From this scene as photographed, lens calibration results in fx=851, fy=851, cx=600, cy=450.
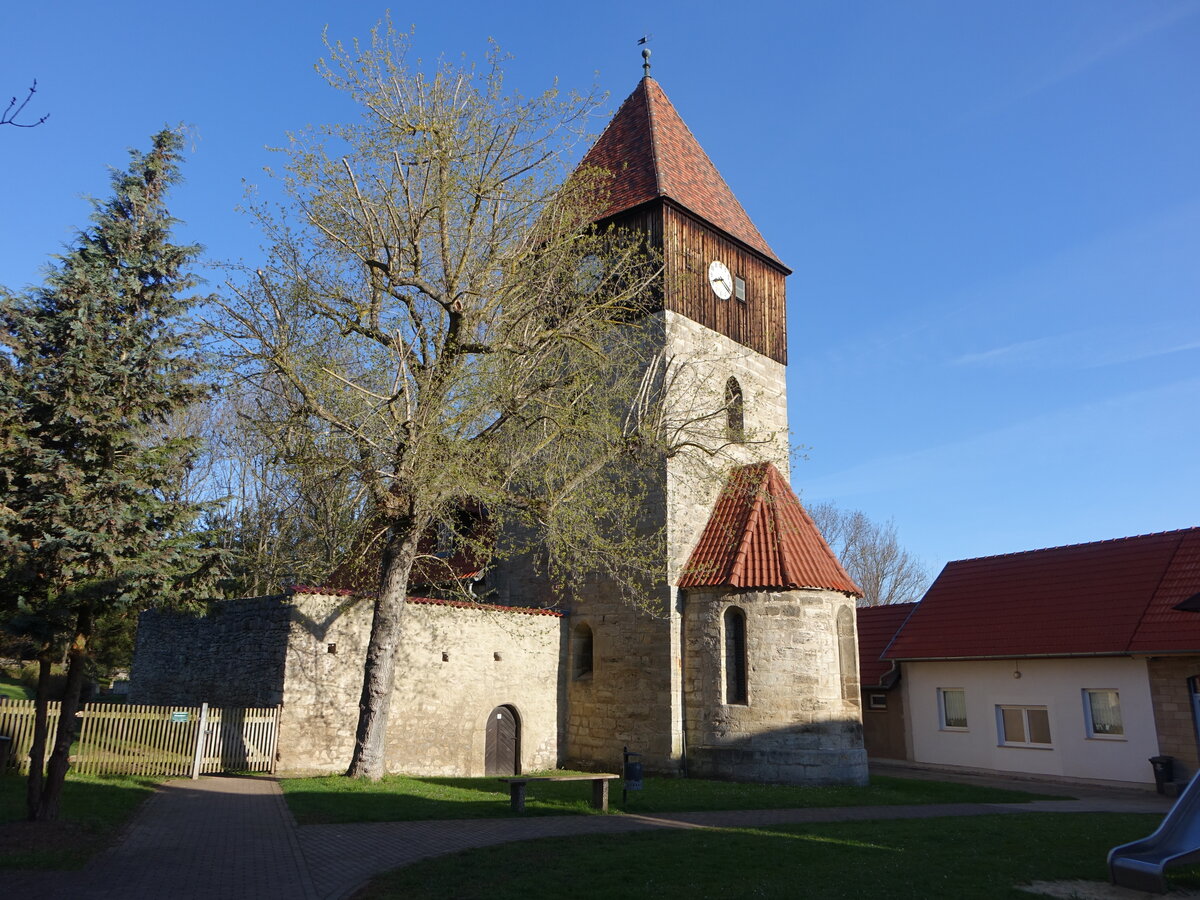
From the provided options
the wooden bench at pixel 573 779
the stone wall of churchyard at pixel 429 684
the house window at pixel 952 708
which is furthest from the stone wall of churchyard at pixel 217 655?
the house window at pixel 952 708

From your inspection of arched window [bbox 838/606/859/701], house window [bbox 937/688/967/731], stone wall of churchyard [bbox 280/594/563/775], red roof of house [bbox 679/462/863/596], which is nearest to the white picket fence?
stone wall of churchyard [bbox 280/594/563/775]

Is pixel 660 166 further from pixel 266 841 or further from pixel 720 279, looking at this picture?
pixel 266 841

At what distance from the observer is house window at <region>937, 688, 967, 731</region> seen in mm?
21328

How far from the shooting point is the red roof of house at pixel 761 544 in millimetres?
17328

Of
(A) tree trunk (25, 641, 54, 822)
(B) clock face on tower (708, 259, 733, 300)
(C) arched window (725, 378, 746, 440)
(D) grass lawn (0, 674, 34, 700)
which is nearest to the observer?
(A) tree trunk (25, 641, 54, 822)

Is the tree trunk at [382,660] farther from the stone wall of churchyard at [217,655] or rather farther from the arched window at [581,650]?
the arched window at [581,650]

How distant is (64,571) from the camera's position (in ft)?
31.0

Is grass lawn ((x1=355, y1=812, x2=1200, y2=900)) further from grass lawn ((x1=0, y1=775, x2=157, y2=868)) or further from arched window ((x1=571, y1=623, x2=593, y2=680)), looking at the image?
arched window ((x1=571, y1=623, x2=593, y2=680))

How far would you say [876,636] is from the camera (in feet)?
80.4

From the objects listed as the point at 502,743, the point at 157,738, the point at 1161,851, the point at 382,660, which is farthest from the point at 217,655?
the point at 1161,851

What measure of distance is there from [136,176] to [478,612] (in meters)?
10.5

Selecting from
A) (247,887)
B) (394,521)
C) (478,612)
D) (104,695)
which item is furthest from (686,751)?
(104,695)

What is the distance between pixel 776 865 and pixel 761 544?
996 centimetres

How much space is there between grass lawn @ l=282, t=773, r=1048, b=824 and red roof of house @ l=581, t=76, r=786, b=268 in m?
12.9
